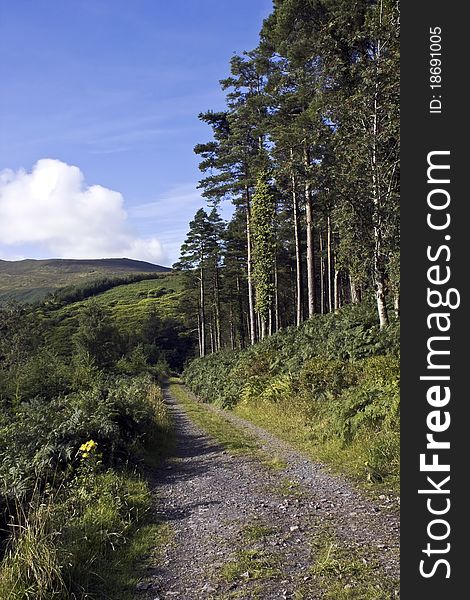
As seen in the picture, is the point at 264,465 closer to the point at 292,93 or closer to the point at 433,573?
the point at 433,573

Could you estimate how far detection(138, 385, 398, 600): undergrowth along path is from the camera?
387cm

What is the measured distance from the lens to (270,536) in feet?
16.1

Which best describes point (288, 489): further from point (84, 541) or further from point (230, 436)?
point (230, 436)

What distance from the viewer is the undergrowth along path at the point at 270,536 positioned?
12.7 feet

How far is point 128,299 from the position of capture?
109 metres

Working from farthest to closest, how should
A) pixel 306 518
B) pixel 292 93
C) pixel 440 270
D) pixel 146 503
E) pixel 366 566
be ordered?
pixel 292 93
pixel 146 503
pixel 306 518
pixel 366 566
pixel 440 270

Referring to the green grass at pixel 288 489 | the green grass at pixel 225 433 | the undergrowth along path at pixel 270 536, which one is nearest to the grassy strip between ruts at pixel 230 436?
the green grass at pixel 225 433

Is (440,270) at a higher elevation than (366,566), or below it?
higher

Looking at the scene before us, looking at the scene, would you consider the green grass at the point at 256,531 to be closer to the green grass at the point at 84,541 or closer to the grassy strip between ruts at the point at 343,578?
the grassy strip between ruts at the point at 343,578

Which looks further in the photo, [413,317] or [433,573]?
[413,317]

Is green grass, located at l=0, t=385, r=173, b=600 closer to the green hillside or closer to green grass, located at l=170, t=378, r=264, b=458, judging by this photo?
green grass, located at l=170, t=378, r=264, b=458

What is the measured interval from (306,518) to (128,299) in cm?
10642

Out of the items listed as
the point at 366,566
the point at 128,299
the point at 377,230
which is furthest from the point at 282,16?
the point at 128,299

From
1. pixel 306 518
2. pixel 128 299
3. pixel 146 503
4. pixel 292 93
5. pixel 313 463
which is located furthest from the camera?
pixel 128 299
